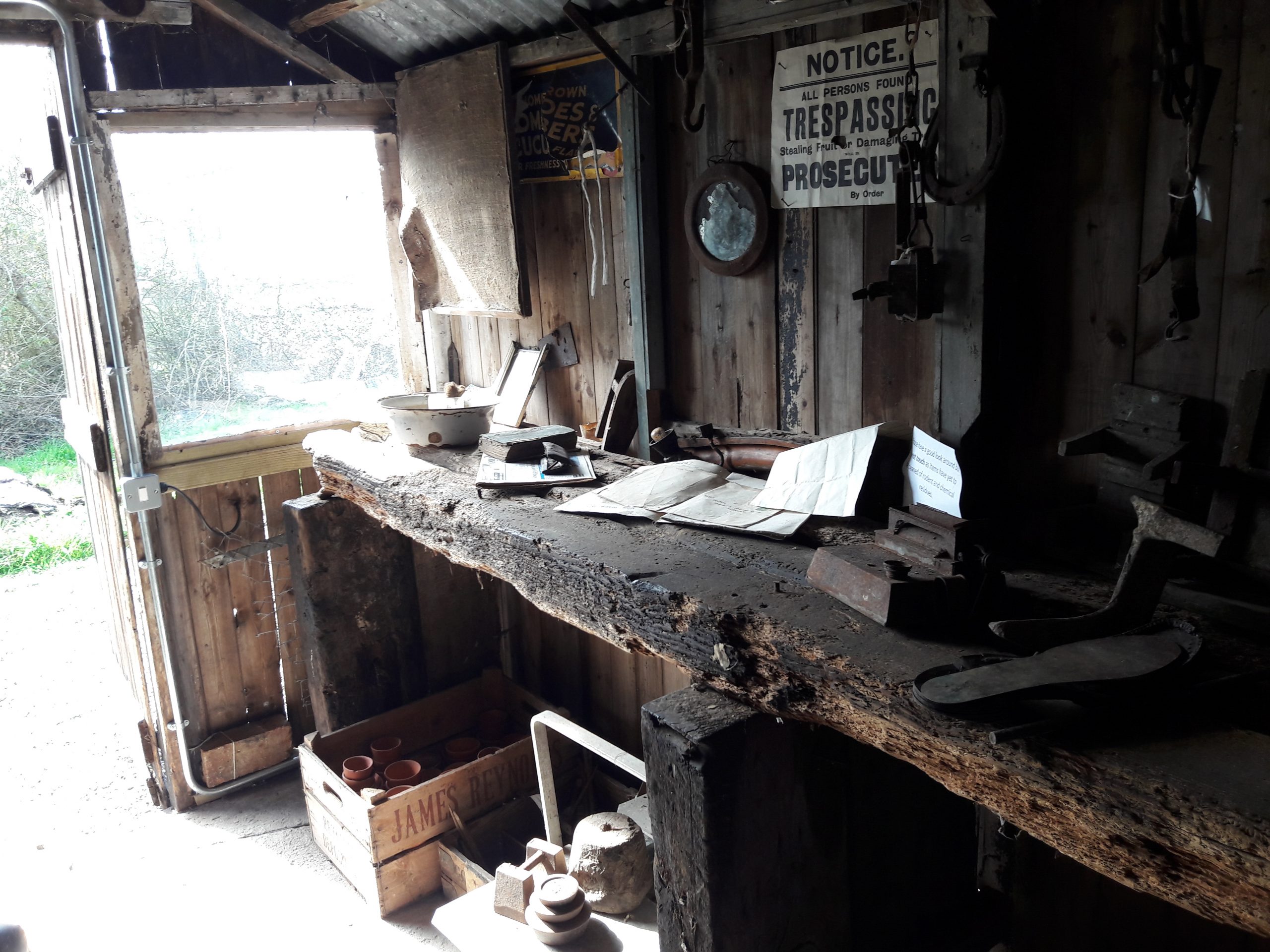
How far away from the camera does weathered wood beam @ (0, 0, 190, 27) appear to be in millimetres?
2893

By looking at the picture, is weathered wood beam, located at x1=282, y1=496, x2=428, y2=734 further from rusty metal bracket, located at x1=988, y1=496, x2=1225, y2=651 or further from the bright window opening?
rusty metal bracket, located at x1=988, y1=496, x2=1225, y2=651

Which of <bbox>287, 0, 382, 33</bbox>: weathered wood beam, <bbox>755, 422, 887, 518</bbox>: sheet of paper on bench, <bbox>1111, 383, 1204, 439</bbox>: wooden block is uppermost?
<bbox>287, 0, 382, 33</bbox>: weathered wood beam

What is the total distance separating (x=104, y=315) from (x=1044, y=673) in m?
3.06

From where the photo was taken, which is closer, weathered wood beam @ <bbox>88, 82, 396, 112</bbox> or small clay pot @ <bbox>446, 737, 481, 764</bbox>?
weathered wood beam @ <bbox>88, 82, 396, 112</bbox>

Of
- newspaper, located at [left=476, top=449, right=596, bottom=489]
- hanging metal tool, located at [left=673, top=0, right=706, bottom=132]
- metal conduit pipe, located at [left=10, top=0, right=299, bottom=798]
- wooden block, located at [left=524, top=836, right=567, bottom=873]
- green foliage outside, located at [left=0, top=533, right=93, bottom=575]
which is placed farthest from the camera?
green foliage outside, located at [left=0, top=533, right=93, bottom=575]

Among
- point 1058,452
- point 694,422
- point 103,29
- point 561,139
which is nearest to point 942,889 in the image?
point 1058,452

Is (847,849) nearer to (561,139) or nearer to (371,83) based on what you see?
(561,139)

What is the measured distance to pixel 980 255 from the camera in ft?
5.73

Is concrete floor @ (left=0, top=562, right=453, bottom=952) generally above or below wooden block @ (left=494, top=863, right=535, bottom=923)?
below

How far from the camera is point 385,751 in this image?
3.30 meters

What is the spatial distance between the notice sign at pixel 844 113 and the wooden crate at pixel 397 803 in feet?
6.66

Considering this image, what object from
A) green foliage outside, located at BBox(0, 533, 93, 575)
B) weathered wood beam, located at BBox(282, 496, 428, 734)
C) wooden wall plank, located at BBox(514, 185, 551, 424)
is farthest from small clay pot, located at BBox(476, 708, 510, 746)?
green foliage outside, located at BBox(0, 533, 93, 575)

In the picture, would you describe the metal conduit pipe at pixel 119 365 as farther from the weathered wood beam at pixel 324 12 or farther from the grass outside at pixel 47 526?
the grass outside at pixel 47 526

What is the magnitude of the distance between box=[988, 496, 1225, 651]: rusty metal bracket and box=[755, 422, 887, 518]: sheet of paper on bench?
22.9 inches
